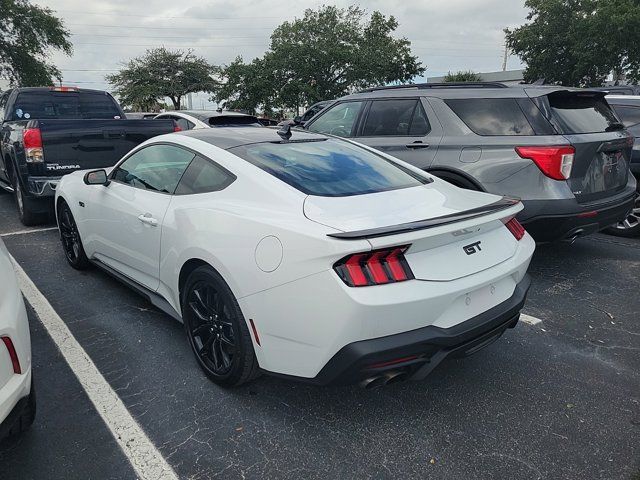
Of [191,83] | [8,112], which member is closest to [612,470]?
[8,112]

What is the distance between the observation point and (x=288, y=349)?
2260 mm

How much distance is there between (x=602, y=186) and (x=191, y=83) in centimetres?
5498

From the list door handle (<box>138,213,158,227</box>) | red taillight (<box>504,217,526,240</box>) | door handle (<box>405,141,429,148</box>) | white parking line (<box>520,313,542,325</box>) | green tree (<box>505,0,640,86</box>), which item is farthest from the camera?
green tree (<box>505,0,640,86</box>)

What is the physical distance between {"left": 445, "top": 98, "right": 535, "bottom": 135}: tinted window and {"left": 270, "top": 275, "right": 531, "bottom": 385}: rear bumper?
102 inches

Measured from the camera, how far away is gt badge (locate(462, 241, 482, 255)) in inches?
93.4

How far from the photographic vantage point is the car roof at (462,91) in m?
4.47

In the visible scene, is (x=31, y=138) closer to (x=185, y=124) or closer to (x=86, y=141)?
(x=86, y=141)

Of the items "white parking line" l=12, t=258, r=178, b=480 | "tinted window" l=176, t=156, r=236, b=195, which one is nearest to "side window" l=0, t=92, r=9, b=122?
"white parking line" l=12, t=258, r=178, b=480

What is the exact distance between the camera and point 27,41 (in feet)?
98.1

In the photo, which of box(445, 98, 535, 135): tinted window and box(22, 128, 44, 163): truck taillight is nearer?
box(445, 98, 535, 135): tinted window

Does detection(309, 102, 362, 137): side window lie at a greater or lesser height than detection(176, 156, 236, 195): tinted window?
greater

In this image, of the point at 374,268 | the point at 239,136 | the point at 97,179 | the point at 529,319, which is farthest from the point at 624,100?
the point at 97,179

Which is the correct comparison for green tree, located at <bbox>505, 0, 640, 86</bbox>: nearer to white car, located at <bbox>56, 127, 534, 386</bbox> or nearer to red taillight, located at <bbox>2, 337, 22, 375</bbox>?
white car, located at <bbox>56, 127, 534, 386</bbox>

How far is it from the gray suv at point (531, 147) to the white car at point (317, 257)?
Answer: 4.60 feet
